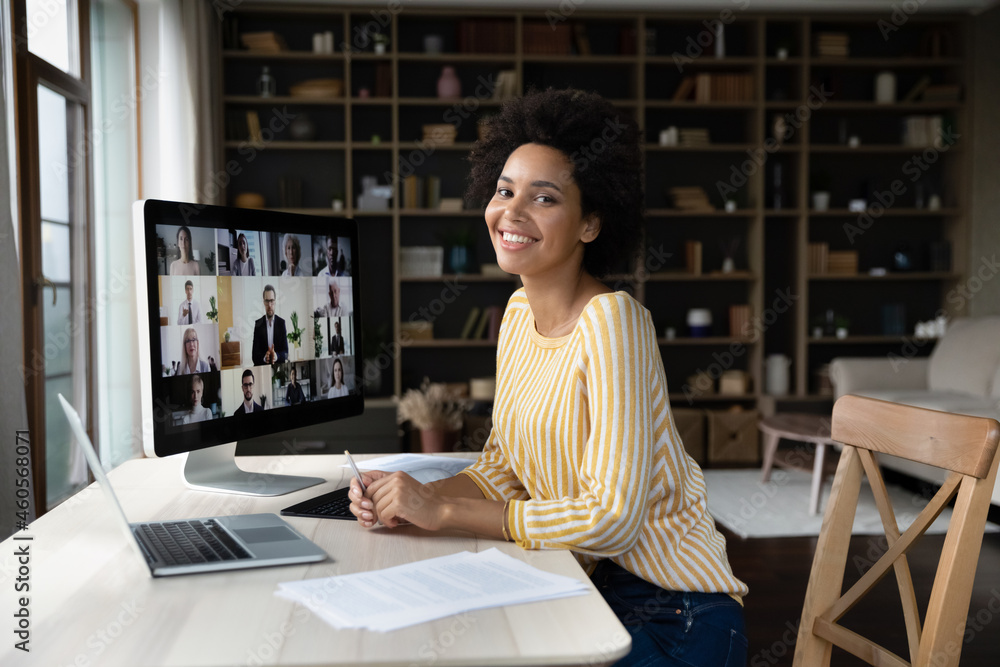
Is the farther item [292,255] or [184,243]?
[292,255]

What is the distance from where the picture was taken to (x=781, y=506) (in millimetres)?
3920

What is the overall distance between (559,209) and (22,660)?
96cm

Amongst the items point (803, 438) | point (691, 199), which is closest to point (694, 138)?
point (691, 199)

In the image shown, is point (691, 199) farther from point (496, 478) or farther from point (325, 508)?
point (325, 508)

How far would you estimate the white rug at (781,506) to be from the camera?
351cm

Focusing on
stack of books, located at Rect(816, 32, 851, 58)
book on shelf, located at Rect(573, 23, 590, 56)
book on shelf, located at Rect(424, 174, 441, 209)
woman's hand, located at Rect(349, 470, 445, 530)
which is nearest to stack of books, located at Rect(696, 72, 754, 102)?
stack of books, located at Rect(816, 32, 851, 58)

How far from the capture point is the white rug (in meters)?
3.51

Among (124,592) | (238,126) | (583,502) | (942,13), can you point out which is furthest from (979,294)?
(124,592)

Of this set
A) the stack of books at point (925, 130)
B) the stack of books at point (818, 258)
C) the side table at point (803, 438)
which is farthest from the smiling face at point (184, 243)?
the stack of books at point (925, 130)

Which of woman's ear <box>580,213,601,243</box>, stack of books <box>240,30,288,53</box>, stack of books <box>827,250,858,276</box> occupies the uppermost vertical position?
stack of books <box>240,30,288,53</box>

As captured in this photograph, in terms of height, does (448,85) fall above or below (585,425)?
above

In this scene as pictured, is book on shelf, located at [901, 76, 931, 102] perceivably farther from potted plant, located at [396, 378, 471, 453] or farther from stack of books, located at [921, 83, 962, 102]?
potted plant, located at [396, 378, 471, 453]

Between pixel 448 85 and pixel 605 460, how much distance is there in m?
4.28

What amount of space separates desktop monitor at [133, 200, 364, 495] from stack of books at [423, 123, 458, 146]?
3.50 meters
